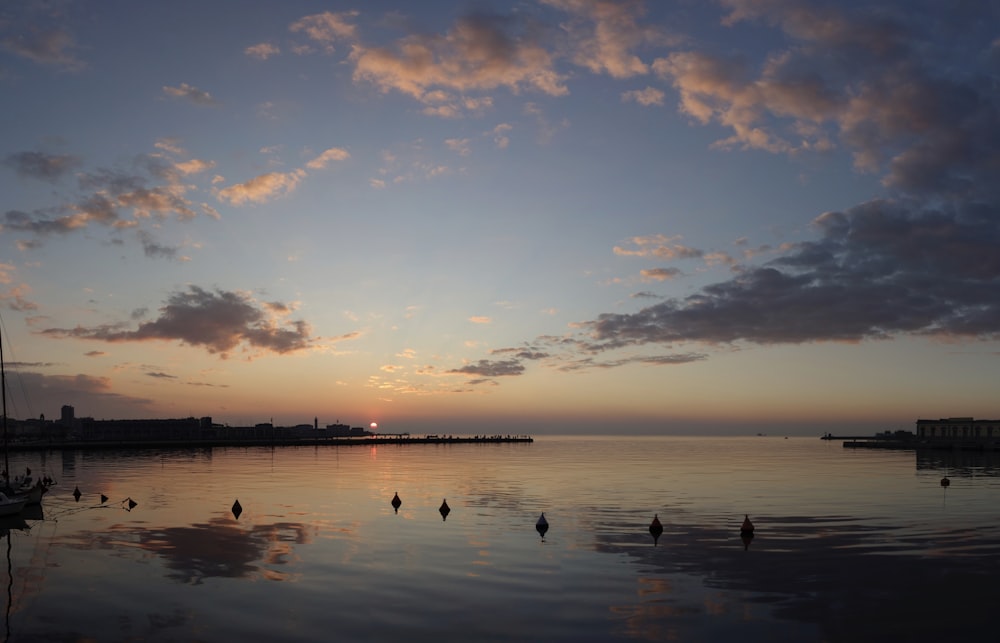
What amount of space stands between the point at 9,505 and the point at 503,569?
1837 inches

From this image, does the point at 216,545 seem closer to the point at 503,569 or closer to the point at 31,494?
the point at 503,569

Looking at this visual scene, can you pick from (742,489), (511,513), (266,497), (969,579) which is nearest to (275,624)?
(969,579)

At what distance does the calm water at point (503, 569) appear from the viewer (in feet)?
92.2

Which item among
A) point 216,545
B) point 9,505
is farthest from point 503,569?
point 9,505

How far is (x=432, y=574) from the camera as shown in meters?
37.8

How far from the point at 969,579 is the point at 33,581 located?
4593 centimetres

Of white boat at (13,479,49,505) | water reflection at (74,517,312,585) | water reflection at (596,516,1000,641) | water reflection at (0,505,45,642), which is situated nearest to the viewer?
water reflection at (596,516,1000,641)

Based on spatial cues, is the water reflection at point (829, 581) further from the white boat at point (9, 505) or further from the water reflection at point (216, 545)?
the white boat at point (9, 505)

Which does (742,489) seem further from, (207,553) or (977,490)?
(207,553)

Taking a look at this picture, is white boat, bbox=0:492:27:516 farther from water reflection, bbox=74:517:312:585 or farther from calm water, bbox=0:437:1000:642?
water reflection, bbox=74:517:312:585

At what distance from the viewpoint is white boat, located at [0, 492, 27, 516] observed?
2388 inches

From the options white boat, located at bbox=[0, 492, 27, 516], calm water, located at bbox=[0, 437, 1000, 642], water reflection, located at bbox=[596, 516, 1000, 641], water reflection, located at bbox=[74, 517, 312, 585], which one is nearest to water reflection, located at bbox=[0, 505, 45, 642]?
calm water, located at bbox=[0, 437, 1000, 642]

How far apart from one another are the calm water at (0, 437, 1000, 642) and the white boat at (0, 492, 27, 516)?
2601 mm

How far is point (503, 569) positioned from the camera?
3900cm
